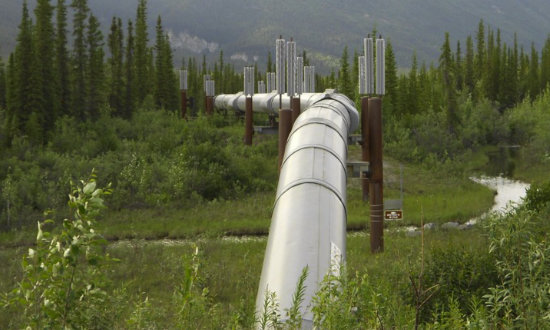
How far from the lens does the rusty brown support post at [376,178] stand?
17000 mm

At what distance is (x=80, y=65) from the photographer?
1823 inches

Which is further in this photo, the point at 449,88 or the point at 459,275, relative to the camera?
the point at 449,88

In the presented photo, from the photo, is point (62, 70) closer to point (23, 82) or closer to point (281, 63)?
point (23, 82)

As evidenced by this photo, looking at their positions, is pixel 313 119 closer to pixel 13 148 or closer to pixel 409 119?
pixel 13 148

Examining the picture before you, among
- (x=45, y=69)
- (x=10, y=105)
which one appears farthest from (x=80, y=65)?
(x=10, y=105)

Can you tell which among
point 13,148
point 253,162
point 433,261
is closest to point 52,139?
point 13,148

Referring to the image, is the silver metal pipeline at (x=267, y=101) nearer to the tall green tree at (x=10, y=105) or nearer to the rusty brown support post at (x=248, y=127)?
the rusty brown support post at (x=248, y=127)

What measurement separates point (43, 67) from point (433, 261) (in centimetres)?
3553

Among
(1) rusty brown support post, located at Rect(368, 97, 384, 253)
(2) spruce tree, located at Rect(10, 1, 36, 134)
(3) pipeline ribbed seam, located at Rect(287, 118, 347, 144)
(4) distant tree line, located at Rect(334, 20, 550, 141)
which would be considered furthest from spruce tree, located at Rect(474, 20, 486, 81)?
(3) pipeline ribbed seam, located at Rect(287, 118, 347, 144)

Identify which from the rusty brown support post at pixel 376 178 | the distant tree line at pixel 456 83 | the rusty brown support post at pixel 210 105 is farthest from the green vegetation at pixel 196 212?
the rusty brown support post at pixel 210 105

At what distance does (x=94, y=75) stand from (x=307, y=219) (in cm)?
4036

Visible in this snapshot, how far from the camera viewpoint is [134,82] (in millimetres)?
59031

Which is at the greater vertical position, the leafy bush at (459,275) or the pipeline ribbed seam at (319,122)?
the pipeline ribbed seam at (319,122)

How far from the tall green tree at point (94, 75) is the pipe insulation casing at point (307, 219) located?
35037 mm
